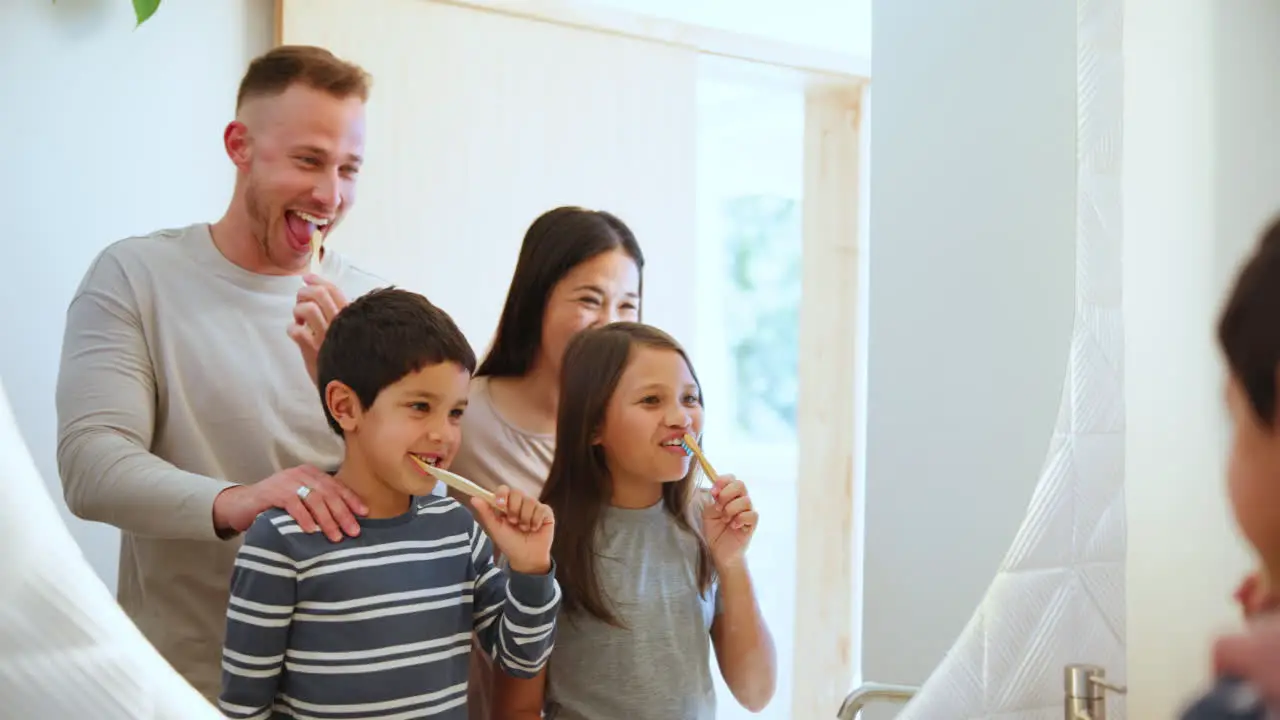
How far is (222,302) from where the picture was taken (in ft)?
1.51

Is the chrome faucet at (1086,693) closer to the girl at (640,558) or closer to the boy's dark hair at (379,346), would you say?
the girl at (640,558)

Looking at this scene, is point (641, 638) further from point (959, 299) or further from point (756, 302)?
point (756, 302)

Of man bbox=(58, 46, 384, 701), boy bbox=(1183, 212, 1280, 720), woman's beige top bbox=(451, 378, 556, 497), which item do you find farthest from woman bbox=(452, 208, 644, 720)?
boy bbox=(1183, 212, 1280, 720)

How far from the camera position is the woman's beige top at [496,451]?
1.94ft

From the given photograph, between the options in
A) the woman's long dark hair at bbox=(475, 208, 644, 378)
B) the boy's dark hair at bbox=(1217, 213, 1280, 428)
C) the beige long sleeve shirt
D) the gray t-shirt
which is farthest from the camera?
the woman's long dark hair at bbox=(475, 208, 644, 378)

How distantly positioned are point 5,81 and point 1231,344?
16.8 inches

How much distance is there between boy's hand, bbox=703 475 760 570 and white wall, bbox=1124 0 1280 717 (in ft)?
0.61

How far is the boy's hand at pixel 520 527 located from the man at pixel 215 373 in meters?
0.06

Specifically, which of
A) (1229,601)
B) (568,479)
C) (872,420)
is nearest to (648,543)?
(568,479)

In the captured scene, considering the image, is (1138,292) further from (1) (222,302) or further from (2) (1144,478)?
(1) (222,302)

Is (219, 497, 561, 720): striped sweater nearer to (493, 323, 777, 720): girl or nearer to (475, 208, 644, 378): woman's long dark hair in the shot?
(493, 323, 777, 720): girl

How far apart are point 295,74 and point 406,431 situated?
16cm

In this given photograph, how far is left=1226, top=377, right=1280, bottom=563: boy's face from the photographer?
1.01 feet

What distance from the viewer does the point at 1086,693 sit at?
1.92ft
